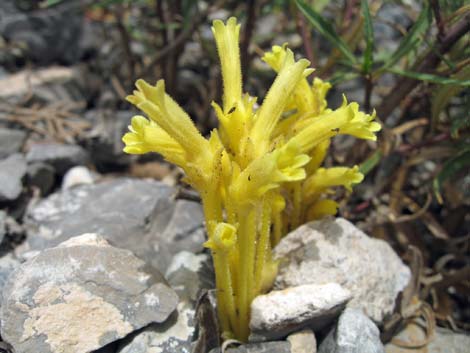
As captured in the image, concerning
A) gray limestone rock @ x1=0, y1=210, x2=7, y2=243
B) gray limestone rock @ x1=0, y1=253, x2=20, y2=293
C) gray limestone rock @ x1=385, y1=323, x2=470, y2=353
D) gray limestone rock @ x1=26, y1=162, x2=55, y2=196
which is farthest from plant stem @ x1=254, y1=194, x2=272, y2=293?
gray limestone rock @ x1=26, y1=162, x2=55, y2=196

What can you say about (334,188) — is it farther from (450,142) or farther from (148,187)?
(148,187)

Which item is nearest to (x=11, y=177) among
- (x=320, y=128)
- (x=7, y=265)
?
(x=7, y=265)

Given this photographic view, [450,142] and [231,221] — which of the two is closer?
[231,221]

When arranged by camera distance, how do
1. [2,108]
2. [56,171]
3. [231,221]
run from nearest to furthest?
[231,221]
[56,171]
[2,108]

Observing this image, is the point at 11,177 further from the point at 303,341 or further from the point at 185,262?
the point at 303,341

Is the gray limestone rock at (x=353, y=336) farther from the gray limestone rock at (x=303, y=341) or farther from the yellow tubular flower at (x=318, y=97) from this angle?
the yellow tubular flower at (x=318, y=97)

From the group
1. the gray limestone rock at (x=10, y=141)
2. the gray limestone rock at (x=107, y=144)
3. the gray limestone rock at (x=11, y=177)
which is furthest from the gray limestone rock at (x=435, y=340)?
the gray limestone rock at (x=10, y=141)

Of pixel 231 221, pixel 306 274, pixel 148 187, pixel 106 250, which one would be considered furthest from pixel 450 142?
pixel 106 250
